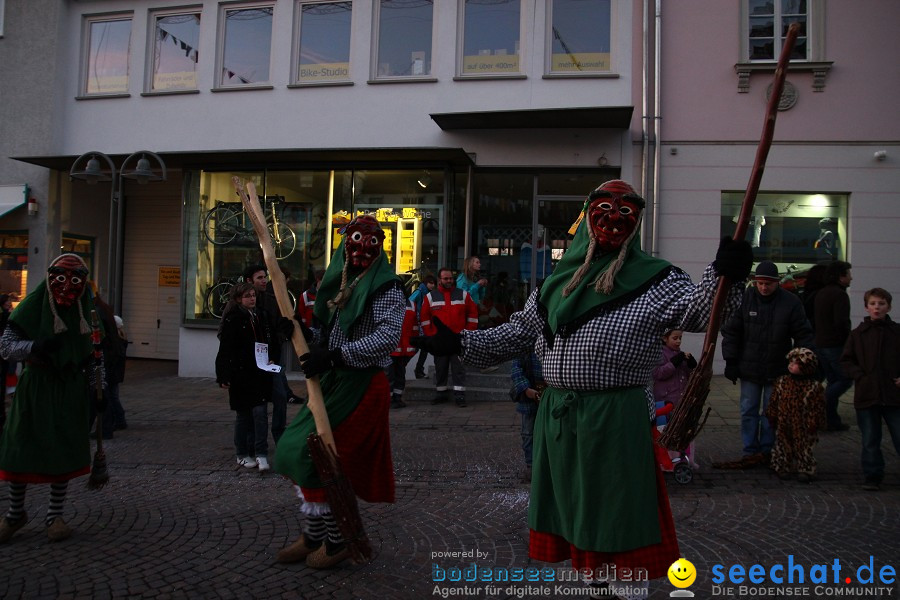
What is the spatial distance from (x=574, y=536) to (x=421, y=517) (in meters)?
2.50

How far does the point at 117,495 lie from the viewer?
18.6ft

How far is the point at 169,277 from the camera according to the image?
15.6 m

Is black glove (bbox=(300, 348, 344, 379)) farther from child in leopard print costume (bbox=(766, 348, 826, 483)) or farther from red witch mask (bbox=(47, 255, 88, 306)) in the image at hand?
child in leopard print costume (bbox=(766, 348, 826, 483))

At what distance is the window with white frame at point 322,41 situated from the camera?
1264 cm

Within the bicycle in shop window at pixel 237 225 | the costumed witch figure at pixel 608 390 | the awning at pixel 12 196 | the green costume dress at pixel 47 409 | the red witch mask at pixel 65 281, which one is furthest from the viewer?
the awning at pixel 12 196

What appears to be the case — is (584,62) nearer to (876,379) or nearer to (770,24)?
(770,24)

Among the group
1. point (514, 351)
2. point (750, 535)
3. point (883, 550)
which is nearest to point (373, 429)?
point (514, 351)

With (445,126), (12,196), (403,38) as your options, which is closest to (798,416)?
(445,126)

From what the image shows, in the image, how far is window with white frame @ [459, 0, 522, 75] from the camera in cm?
1199

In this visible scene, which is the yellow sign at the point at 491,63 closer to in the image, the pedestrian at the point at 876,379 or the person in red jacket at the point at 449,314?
the person in red jacket at the point at 449,314

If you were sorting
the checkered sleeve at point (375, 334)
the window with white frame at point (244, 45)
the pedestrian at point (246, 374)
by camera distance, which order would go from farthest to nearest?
the window with white frame at point (244, 45)
the pedestrian at point (246, 374)
the checkered sleeve at point (375, 334)

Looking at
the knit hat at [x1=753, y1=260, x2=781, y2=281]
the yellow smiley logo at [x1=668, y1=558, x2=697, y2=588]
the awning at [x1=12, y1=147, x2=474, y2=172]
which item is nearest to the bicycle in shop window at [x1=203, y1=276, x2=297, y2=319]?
the awning at [x1=12, y1=147, x2=474, y2=172]

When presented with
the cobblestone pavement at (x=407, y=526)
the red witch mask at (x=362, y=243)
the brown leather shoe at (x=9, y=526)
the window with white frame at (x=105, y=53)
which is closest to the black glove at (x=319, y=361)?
the red witch mask at (x=362, y=243)

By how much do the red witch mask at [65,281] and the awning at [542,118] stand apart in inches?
291
